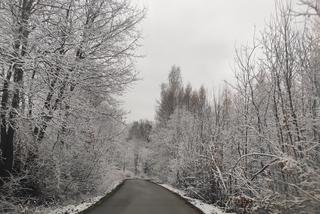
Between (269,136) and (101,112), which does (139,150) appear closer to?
(101,112)

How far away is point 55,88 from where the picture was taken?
9320 mm

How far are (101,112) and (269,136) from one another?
639cm

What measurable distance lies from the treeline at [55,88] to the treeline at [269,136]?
192 inches

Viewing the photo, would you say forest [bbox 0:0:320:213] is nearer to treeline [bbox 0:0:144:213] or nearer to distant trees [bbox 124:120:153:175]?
treeline [bbox 0:0:144:213]

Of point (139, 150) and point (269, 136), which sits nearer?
point (269, 136)

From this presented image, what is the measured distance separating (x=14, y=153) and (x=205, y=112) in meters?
10.4

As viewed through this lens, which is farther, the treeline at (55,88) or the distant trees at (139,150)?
the distant trees at (139,150)

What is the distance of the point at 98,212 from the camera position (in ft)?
35.8

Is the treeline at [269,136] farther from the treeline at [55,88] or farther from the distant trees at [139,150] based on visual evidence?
the distant trees at [139,150]

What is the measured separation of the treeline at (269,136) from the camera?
6.73 m

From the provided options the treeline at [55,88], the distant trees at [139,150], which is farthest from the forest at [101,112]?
the distant trees at [139,150]

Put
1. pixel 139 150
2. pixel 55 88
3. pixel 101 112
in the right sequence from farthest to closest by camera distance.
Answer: pixel 139 150 < pixel 101 112 < pixel 55 88

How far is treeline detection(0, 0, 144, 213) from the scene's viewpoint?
321 inches

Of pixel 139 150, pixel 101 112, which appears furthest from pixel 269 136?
pixel 139 150
